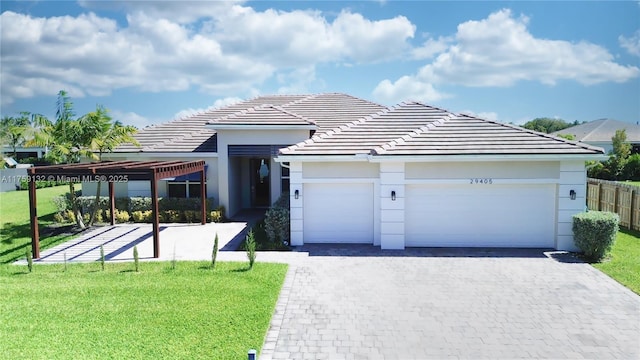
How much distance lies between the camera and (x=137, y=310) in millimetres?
8797

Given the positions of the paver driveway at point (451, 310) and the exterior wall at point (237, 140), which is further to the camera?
the exterior wall at point (237, 140)

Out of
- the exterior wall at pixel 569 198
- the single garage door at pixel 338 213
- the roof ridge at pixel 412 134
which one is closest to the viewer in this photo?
the exterior wall at pixel 569 198

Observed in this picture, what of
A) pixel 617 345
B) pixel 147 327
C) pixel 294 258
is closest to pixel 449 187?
pixel 294 258

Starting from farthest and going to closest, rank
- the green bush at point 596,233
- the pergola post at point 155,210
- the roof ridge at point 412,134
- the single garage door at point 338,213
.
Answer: the single garage door at point 338,213
the roof ridge at point 412,134
the pergola post at point 155,210
the green bush at point 596,233

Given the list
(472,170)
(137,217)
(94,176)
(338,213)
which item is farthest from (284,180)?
(472,170)

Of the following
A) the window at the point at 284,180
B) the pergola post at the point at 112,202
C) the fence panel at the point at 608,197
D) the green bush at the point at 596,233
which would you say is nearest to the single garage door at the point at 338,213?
the window at the point at 284,180

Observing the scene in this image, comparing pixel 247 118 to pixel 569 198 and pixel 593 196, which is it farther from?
pixel 593 196

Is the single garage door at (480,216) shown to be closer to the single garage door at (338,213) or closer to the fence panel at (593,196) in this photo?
the single garage door at (338,213)

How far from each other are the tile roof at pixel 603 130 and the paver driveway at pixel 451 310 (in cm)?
4277

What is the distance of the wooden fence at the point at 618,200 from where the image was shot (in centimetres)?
1636

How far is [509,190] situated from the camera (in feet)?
44.9

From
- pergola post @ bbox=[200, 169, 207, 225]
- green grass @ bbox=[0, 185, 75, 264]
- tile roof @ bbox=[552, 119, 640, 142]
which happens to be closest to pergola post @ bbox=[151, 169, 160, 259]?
green grass @ bbox=[0, 185, 75, 264]

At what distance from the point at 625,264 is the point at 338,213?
28.0ft

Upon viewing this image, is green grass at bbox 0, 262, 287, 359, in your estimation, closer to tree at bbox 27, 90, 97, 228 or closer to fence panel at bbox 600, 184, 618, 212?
tree at bbox 27, 90, 97, 228
